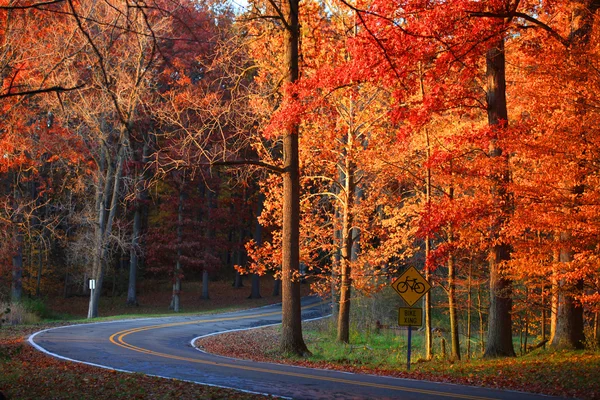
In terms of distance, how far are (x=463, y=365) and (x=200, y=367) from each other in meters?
6.11

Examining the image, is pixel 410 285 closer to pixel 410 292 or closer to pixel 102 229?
pixel 410 292

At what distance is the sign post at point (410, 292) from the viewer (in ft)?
46.4

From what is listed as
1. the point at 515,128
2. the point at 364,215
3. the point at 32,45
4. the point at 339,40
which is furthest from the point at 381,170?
the point at 32,45

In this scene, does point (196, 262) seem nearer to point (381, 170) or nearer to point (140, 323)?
point (140, 323)

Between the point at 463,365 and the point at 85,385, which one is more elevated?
the point at 85,385

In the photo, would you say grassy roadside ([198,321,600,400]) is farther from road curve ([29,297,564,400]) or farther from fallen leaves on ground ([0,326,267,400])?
fallen leaves on ground ([0,326,267,400])

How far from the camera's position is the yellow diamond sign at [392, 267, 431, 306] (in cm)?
1427

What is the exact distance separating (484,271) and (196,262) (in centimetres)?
2445

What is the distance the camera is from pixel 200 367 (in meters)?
13.6

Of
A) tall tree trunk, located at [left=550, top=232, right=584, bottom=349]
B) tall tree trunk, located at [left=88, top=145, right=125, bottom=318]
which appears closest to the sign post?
tall tree trunk, located at [left=550, top=232, right=584, bottom=349]

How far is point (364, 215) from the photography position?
20.6 metres

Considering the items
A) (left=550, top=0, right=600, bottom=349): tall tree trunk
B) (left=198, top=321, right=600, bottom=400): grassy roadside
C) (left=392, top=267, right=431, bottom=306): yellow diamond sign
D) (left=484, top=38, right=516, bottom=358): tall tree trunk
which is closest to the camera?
(left=198, top=321, right=600, bottom=400): grassy roadside

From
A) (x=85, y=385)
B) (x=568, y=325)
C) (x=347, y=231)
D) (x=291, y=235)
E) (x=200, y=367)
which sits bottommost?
(x=200, y=367)

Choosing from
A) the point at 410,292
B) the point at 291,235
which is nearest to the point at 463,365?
the point at 410,292
